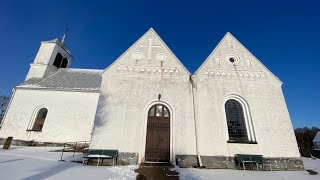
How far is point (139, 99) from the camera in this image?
11711 mm

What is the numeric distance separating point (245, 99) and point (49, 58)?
2462cm

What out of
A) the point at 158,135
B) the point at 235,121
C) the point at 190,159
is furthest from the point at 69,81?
the point at 235,121

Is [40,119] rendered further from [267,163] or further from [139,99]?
[267,163]

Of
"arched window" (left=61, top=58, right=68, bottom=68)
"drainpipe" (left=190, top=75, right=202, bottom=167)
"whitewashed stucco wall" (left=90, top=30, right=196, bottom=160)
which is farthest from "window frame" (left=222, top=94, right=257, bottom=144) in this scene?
"arched window" (left=61, top=58, right=68, bottom=68)

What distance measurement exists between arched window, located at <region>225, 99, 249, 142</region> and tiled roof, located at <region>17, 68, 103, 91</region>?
47.2 ft

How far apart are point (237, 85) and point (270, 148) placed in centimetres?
458

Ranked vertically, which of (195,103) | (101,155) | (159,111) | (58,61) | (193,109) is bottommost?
(101,155)

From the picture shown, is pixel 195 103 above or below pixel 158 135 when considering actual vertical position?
above

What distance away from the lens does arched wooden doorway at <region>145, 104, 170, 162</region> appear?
35.1ft

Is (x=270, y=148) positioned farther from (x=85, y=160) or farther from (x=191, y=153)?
(x=85, y=160)

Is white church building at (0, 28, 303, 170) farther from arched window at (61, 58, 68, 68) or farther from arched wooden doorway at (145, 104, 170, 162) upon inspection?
arched window at (61, 58, 68, 68)

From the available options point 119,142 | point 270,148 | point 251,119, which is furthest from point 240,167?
point 119,142

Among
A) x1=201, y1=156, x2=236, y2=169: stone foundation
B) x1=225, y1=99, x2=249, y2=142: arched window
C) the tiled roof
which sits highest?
the tiled roof

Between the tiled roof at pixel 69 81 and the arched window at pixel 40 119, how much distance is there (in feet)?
9.02
